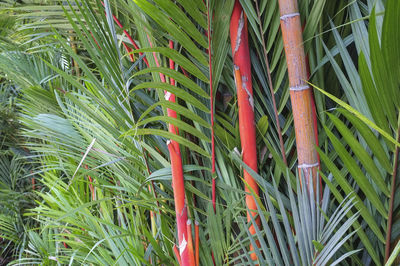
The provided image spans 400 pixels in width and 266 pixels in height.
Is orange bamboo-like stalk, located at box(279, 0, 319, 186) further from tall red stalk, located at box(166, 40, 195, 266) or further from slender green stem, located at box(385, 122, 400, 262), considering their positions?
tall red stalk, located at box(166, 40, 195, 266)

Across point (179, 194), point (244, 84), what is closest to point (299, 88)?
point (244, 84)

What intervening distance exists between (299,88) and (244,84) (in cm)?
10

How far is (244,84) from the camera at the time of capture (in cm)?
54

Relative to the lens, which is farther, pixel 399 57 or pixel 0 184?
pixel 0 184

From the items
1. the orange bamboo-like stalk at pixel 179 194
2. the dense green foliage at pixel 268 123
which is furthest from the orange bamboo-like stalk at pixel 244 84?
the orange bamboo-like stalk at pixel 179 194

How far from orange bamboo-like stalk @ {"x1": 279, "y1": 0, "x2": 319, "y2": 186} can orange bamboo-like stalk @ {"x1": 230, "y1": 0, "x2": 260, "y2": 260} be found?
8 cm

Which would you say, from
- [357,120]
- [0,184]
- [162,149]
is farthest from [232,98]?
[0,184]

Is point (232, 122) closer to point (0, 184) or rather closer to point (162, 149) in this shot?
point (162, 149)

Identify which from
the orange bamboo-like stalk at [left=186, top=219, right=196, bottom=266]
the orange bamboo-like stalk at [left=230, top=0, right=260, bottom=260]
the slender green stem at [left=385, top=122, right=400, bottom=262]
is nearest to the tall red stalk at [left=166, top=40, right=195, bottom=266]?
the orange bamboo-like stalk at [left=186, top=219, right=196, bottom=266]

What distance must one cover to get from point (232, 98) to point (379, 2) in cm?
28

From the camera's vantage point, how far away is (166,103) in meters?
0.54

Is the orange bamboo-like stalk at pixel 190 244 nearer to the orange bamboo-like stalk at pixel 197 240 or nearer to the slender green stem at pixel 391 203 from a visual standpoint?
the orange bamboo-like stalk at pixel 197 240

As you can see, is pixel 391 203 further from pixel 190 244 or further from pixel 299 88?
pixel 190 244

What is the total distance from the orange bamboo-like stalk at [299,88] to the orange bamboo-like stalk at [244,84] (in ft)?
0.27
